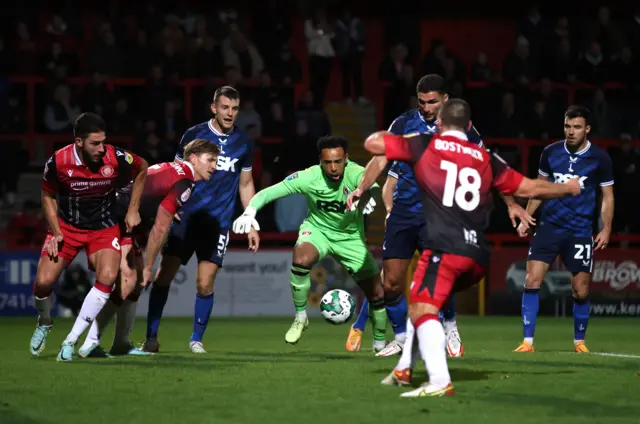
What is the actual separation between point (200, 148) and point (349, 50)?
11.6 meters

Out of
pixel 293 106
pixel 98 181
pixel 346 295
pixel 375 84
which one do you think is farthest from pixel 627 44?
pixel 98 181

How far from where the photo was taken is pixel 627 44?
23.6 m

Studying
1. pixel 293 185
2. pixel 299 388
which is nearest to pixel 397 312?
pixel 293 185

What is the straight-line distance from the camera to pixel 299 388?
7.78 metres

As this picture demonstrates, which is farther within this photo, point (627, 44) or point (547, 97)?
point (627, 44)

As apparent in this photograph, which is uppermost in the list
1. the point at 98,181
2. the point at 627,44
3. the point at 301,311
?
the point at 627,44

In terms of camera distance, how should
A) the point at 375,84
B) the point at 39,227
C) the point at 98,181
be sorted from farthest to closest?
the point at 375,84, the point at 39,227, the point at 98,181

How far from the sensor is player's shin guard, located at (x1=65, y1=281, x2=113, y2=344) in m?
9.83

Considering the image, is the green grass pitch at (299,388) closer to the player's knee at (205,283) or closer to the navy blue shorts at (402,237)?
the player's knee at (205,283)

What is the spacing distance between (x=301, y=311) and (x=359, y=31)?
1181cm

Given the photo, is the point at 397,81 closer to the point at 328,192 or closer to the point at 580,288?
the point at 580,288

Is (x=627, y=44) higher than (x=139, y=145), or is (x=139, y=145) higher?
(x=627, y=44)

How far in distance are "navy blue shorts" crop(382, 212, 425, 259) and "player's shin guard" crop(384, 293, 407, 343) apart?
0.48m

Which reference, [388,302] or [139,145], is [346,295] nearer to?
[388,302]
